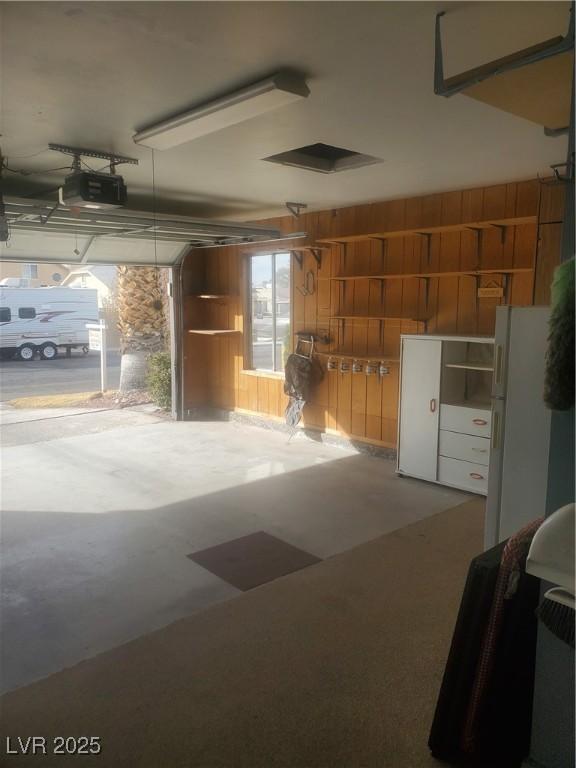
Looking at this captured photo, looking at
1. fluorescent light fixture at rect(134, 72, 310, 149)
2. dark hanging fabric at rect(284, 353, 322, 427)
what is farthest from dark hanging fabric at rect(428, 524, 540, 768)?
dark hanging fabric at rect(284, 353, 322, 427)

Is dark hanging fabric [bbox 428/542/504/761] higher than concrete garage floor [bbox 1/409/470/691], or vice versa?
dark hanging fabric [bbox 428/542/504/761]

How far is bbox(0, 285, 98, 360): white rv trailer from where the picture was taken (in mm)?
14695

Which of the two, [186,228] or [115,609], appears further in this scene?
[186,228]

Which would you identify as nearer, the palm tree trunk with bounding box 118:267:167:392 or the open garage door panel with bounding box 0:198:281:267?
the open garage door panel with bounding box 0:198:281:267

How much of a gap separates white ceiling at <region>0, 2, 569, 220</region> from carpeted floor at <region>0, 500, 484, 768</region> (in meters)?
2.69

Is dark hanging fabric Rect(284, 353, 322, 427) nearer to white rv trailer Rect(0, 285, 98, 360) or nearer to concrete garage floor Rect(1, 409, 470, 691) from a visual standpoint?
concrete garage floor Rect(1, 409, 470, 691)

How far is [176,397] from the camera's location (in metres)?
8.38

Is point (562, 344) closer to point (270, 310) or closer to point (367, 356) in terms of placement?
point (367, 356)

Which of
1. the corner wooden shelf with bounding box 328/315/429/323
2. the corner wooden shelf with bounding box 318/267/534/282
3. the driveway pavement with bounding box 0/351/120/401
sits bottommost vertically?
the driveway pavement with bounding box 0/351/120/401

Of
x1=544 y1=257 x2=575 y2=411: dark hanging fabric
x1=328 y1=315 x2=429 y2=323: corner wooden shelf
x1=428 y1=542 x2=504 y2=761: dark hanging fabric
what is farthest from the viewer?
x1=328 y1=315 x2=429 y2=323: corner wooden shelf

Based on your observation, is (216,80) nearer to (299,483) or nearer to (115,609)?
(115,609)

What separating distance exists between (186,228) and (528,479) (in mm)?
4160

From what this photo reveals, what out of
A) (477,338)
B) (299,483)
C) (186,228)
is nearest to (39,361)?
(186,228)

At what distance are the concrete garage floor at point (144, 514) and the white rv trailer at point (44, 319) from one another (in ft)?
26.1
